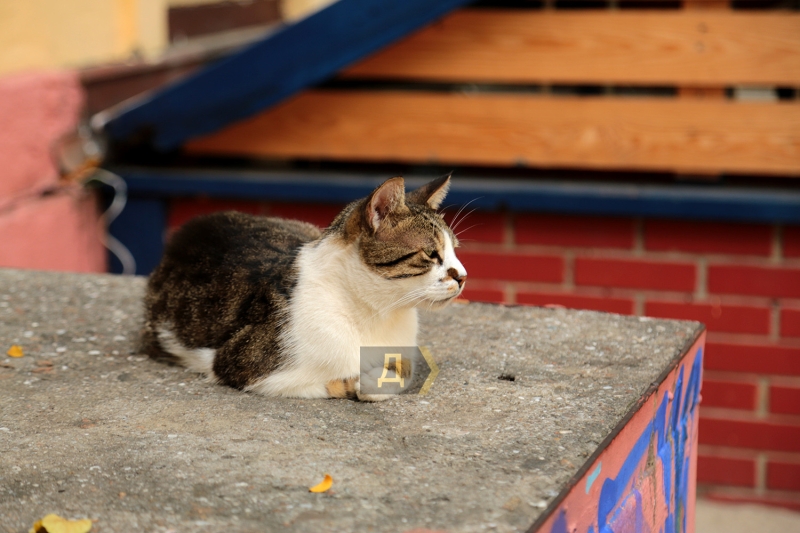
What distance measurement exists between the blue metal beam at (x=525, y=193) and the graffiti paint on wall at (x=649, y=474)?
130 cm

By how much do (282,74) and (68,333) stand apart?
6.00 feet

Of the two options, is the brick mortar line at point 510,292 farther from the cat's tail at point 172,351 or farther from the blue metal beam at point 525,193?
the cat's tail at point 172,351

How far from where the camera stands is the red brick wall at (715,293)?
4000 mm

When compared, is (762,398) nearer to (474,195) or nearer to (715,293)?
(715,293)

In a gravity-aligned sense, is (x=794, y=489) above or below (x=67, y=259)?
below

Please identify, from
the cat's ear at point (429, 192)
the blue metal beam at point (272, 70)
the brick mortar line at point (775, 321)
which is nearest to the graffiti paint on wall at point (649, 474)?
the cat's ear at point (429, 192)

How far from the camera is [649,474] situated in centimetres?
228

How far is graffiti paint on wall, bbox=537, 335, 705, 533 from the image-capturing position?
1901 mm

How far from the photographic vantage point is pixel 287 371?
2.23m

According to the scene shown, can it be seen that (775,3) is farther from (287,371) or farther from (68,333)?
(68,333)

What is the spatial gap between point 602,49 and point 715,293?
1.16 metres

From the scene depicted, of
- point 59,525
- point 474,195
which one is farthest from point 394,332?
point 474,195

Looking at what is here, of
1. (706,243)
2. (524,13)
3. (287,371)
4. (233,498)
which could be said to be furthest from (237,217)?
(706,243)

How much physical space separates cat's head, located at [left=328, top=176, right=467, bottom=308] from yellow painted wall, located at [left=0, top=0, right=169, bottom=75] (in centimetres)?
285
